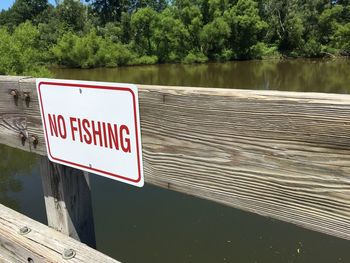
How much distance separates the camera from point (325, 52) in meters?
47.5

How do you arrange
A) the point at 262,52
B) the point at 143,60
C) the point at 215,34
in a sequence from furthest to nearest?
1. the point at 262,52
2. the point at 215,34
3. the point at 143,60

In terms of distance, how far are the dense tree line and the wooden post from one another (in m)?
A: 42.2

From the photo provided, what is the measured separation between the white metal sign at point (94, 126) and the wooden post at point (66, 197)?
0.09m

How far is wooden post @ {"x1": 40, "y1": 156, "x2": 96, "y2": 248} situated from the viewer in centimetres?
147

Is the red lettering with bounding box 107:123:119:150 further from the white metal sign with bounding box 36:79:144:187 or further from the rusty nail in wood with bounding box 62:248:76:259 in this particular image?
the rusty nail in wood with bounding box 62:248:76:259

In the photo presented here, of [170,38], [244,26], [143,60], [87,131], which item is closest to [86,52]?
[143,60]

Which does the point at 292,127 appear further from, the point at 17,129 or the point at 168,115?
the point at 17,129

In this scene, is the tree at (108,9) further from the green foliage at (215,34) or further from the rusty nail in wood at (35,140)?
the rusty nail in wood at (35,140)

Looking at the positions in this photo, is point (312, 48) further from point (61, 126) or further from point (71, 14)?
point (61, 126)

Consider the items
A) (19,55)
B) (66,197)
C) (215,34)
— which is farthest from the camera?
(215,34)

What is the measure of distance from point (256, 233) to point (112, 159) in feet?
17.3

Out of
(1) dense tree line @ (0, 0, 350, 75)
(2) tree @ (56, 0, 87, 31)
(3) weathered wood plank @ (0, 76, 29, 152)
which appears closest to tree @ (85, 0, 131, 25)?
(2) tree @ (56, 0, 87, 31)

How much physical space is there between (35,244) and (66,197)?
0.62 ft

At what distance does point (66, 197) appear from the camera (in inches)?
57.8
